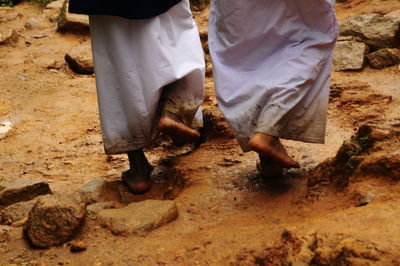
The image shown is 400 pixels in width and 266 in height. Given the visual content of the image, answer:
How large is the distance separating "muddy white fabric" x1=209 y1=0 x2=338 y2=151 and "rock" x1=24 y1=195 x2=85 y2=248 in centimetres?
90

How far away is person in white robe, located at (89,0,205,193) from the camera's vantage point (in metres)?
3.08

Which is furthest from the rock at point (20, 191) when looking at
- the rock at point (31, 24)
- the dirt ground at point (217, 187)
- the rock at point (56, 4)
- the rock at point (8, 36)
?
the rock at point (56, 4)

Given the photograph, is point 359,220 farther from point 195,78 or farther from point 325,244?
point 195,78

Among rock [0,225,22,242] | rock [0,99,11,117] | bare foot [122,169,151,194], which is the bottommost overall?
rock [0,99,11,117]

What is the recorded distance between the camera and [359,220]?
2.09 metres

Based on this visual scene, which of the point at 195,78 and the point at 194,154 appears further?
the point at 194,154

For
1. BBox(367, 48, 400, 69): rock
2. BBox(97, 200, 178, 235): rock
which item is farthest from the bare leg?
BBox(367, 48, 400, 69): rock

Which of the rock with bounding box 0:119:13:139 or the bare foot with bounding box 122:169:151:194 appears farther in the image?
the rock with bounding box 0:119:13:139

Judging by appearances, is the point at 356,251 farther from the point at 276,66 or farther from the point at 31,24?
the point at 31,24

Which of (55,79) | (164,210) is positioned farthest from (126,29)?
(55,79)

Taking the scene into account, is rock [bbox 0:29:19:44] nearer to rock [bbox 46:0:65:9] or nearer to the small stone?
rock [bbox 46:0:65:9]

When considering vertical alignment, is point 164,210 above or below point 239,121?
below

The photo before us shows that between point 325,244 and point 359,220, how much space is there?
242mm

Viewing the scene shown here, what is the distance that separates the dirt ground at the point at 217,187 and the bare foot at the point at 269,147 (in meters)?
0.22
